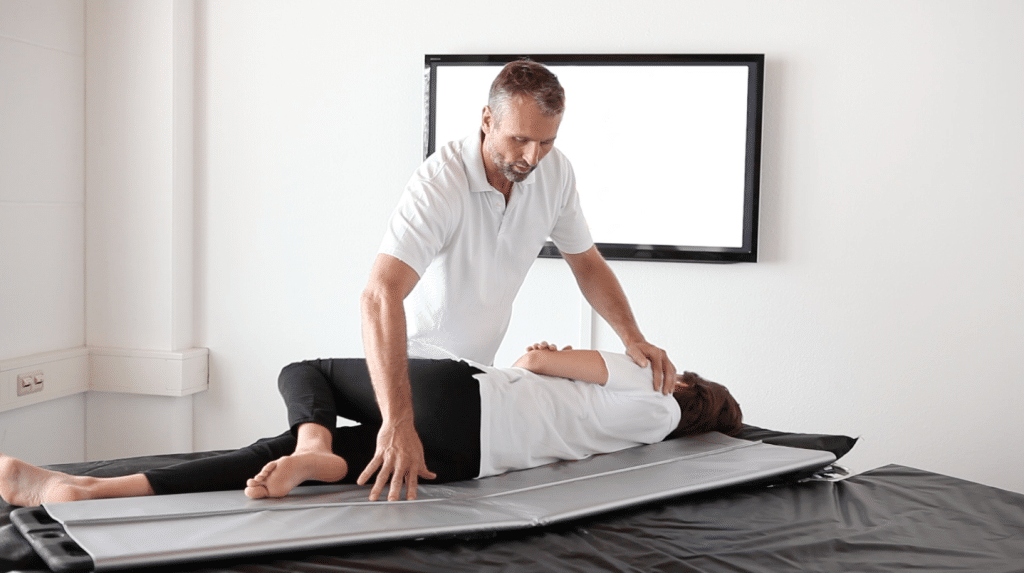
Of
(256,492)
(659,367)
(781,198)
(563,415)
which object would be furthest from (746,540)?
(781,198)

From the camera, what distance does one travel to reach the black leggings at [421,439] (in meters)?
1.61

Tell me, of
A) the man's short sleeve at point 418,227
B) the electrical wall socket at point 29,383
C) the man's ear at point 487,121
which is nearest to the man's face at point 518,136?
the man's ear at point 487,121

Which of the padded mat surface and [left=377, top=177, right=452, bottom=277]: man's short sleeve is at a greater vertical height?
[left=377, top=177, right=452, bottom=277]: man's short sleeve

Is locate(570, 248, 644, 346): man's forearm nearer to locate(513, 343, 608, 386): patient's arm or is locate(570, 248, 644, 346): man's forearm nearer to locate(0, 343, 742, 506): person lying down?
locate(0, 343, 742, 506): person lying down

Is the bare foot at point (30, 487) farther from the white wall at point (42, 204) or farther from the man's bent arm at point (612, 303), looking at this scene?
the white wall at point (42, 204)

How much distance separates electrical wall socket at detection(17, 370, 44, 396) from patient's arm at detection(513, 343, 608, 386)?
1.86 m

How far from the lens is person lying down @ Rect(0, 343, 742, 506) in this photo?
157 cm

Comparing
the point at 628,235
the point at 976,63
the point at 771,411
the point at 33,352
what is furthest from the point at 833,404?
the point at 33,352

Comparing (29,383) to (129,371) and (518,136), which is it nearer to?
(129,371)

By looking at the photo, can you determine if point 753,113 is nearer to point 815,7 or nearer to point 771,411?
point 815,7

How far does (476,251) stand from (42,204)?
1.78 metres

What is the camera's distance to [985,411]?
2.84 m

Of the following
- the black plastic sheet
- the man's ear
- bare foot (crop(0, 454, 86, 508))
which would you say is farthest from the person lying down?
the man's ear

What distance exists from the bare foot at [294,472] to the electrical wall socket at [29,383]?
1663mm
